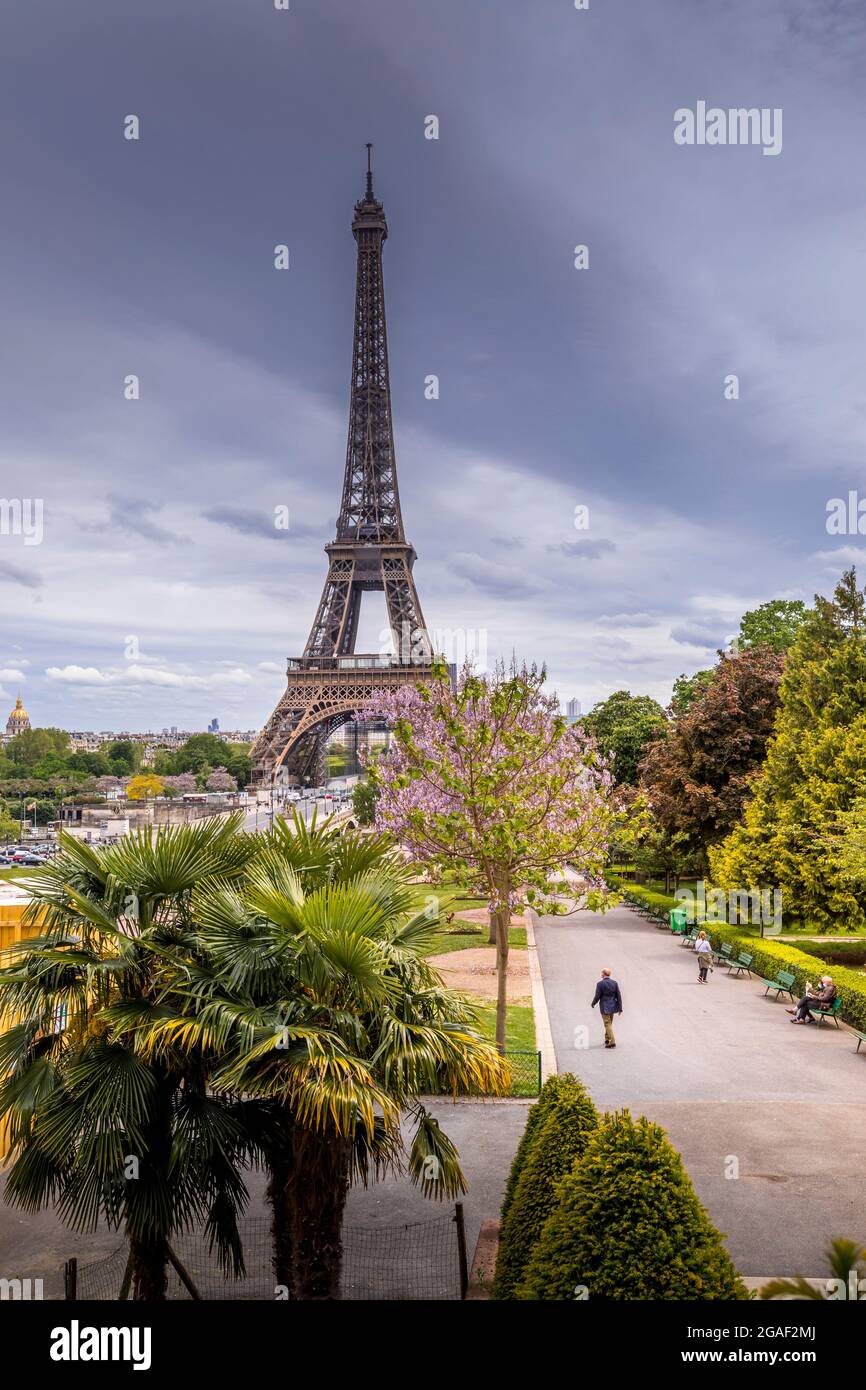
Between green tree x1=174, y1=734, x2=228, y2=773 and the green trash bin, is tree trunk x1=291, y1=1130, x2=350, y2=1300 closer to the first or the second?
the green trash bin

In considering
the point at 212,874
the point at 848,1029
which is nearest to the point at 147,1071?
the point at 212,874

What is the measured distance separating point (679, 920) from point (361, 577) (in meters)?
56.5

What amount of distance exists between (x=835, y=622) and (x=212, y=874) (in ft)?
83.3

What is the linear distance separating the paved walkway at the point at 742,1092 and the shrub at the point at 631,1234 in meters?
4.16

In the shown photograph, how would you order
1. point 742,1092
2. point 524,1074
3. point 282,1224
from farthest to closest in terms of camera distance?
1. point 524,1074
2. point 742,1092
3. point 282,1224

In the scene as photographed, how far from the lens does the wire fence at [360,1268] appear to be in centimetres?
888

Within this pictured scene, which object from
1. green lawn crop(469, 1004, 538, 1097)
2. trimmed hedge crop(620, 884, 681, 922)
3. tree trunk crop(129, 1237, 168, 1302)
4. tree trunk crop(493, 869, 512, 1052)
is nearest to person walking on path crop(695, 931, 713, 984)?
green lawn crop(469, 1004, 538, 1097)

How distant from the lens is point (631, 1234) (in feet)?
18.2

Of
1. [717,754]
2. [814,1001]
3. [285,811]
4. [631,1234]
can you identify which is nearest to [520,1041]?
[814,1001]

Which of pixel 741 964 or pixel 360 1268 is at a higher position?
pixel 741 964

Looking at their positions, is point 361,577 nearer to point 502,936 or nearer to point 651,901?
point 651,901

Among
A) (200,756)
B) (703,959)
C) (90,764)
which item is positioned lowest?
(703,959)
